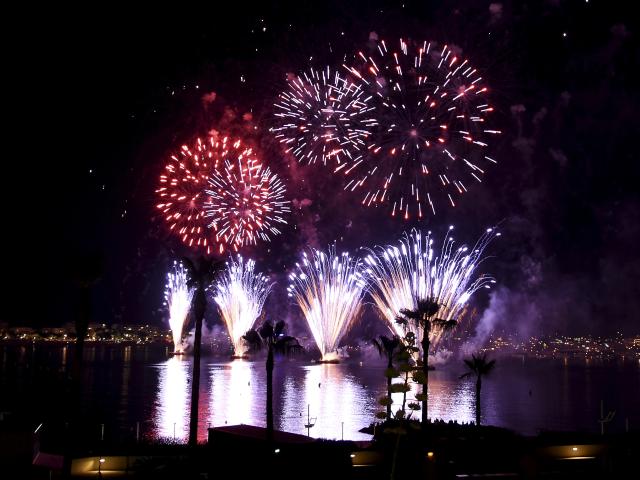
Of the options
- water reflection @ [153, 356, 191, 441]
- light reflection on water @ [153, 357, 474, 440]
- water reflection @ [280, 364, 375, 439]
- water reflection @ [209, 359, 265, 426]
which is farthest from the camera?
water reflection @ [209, 359, 265, 426]

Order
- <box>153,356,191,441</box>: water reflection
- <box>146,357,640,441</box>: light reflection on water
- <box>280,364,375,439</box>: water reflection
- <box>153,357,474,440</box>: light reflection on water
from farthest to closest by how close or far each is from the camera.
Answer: <box>146,357,640,441</box>: light reflection on water < <box>153,357,474,440</box>: light reflection on water < <box>280,364,375,439</box>: water reflection < <box>153,356,191,441</box>: water reflection

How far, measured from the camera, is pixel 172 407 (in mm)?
73562

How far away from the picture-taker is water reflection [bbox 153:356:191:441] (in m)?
55.6

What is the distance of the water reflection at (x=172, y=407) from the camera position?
182ft

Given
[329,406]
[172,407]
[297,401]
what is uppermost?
[329,406]

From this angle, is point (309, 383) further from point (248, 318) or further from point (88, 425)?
point (88, 425)

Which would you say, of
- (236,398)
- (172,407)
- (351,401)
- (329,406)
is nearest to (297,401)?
(351,401)

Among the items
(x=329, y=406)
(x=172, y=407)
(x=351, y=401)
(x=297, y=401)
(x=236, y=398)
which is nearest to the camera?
(x=172, y=407)

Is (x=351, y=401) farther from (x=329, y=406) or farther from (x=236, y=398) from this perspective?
(x=236, y=398)

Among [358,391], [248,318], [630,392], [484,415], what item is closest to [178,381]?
[248,318]

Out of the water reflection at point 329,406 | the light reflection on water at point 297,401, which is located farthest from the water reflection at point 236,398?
the water reflection at point 329,406

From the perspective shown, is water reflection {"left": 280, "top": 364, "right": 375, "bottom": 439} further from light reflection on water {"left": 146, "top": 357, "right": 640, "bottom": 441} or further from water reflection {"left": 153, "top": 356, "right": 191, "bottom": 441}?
water reflection {"left": 153, "top": 356, "right": 191, "bottom": 441}

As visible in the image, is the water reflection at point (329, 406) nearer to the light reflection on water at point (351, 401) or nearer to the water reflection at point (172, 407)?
the light reflection on water at point (351, 401)

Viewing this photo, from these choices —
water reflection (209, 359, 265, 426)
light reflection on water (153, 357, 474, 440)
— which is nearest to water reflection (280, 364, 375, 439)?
light reflection on water (153, 357, 474, 440)
